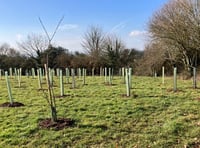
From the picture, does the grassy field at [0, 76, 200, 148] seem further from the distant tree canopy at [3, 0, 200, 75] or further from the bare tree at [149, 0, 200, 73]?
the bare tree at [149, 0, 200, 73]

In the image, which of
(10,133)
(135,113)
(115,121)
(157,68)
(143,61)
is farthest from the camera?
(143,61)

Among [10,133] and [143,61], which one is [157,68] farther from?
[10,133]

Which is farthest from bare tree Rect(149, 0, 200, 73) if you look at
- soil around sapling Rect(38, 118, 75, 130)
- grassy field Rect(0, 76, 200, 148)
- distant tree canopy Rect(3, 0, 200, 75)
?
soil around sapling Rect(38, 118, 75, 130)

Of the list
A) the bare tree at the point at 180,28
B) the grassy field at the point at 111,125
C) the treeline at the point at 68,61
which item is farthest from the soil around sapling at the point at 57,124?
the treeline at the point at 68,61

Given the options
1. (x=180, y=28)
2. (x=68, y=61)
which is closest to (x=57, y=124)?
(x=180, y=28)

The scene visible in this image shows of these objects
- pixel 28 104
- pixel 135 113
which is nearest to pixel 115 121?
pixel 135 113

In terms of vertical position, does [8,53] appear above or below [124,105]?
above

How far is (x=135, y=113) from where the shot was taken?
25.6 ft

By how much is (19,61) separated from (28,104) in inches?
1469

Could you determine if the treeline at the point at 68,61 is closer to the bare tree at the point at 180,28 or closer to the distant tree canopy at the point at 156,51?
the distant tree canopy at the point at 156,51

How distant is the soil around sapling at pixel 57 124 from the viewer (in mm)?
6539

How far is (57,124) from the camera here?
6.68 meters

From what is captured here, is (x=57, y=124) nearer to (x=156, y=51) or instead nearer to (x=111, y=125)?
(x=111, y=125)

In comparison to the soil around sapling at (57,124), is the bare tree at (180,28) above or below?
above
